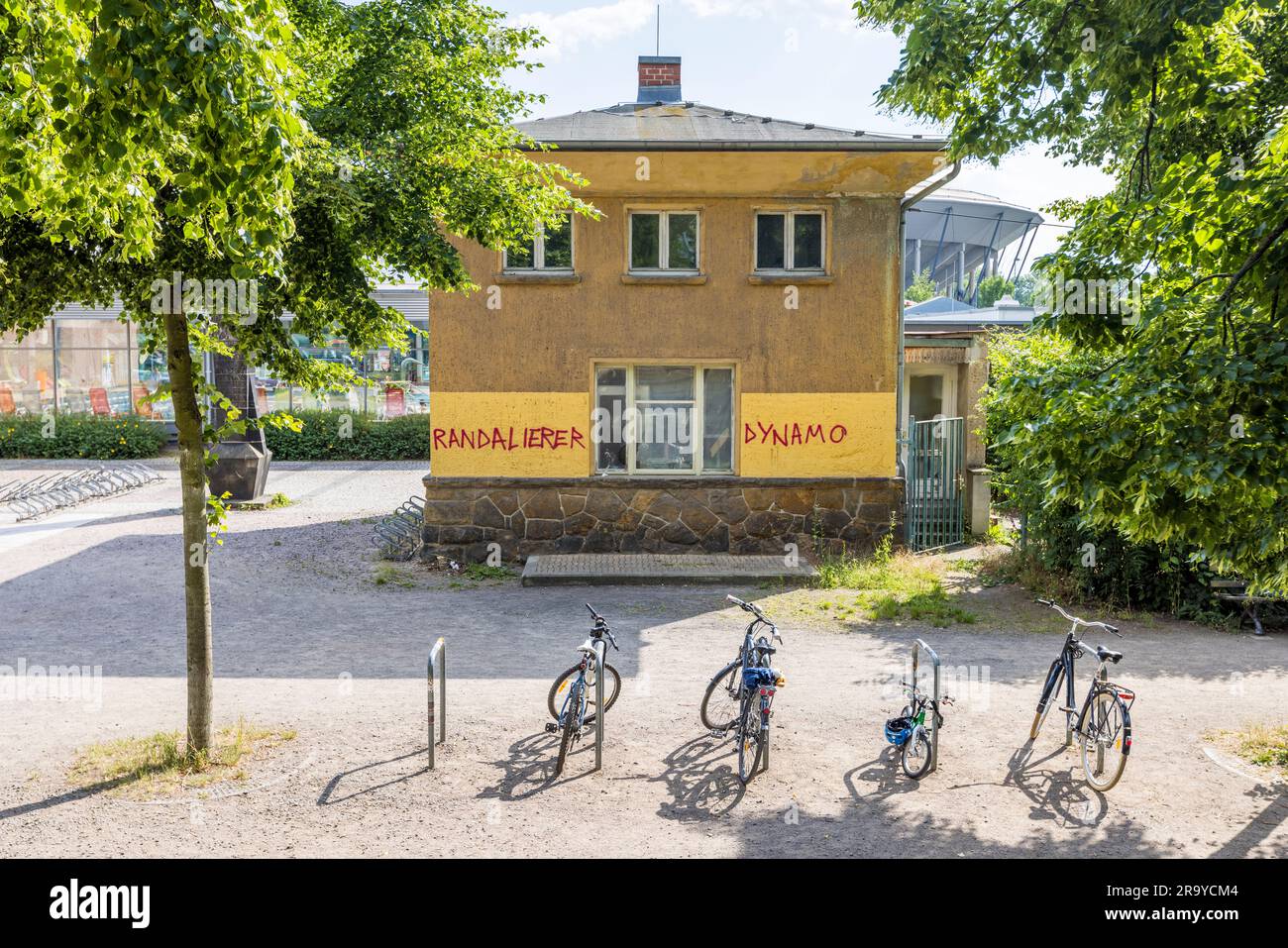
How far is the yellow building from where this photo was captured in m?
14.8

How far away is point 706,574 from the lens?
13.7 m

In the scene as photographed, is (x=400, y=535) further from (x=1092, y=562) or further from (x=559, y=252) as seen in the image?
(x=1092, y=562)

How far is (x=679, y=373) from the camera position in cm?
1524

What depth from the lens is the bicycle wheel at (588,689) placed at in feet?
25.1

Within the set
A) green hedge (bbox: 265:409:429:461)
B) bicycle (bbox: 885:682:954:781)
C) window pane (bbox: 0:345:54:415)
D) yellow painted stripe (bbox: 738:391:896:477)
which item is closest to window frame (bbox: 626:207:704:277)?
yellow painted stripe (bbox: 738:391:896:477)

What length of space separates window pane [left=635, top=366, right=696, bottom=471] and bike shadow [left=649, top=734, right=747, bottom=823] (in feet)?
25.1

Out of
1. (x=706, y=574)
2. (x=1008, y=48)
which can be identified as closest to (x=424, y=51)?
(x=1008, y=48)

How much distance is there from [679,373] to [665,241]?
1.84 m

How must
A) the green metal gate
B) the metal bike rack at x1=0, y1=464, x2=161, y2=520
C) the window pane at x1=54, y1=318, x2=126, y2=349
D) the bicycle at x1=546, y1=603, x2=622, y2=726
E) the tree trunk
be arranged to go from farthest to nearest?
the window pane at x1=54, y1=318, x2=126, y2=349, the metal bike rack at x1=0, y1=464, x2=161, y2=520, the green metal gate, the bicycle at x1=546, y1=603, x2=622, y2=726, the tree trunk

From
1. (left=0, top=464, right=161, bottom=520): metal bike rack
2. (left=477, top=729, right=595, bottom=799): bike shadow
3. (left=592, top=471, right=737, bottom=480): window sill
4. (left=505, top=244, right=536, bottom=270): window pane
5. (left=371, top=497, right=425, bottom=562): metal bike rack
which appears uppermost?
(left=505, top=244, right=536, bottom=270): window pane

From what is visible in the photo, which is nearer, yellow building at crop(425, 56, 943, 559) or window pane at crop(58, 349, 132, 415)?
yellow building at crop(425, 56, 943, 559)

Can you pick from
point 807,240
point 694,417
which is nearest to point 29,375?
point 694,417

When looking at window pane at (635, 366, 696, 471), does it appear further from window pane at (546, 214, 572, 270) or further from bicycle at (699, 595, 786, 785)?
bicycle at (699, 595, 786, 785)
